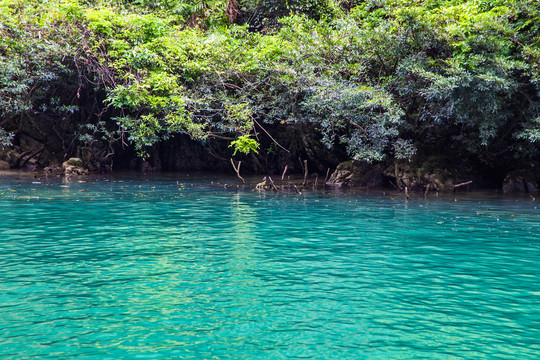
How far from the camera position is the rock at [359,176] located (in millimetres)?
32219

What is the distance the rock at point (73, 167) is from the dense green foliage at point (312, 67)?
226 cm

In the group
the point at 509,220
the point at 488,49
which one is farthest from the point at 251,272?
the point at 488,49

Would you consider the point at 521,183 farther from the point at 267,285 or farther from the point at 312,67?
the point at 267,285

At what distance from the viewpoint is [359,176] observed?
3241 centimetres

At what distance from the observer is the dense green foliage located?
23859 mm

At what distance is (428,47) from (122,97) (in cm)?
1675

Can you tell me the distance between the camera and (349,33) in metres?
27.1

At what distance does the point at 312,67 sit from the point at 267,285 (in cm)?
2009

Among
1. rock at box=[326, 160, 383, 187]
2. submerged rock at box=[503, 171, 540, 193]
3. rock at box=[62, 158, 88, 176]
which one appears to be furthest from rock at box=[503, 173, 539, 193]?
rock at box=[62, 158, 88, 176]

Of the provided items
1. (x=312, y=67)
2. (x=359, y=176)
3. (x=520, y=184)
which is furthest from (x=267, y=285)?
(x=359, y=176)

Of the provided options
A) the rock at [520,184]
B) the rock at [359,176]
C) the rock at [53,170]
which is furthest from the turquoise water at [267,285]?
the rock at [53,170]

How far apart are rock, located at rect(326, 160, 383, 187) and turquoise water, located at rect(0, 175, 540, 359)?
532 inches

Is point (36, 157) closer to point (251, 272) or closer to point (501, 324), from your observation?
point (251, 272)

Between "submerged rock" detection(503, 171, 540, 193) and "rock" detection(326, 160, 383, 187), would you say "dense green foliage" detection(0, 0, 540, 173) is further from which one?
"rock" detection(326, 160, 383, 187)
